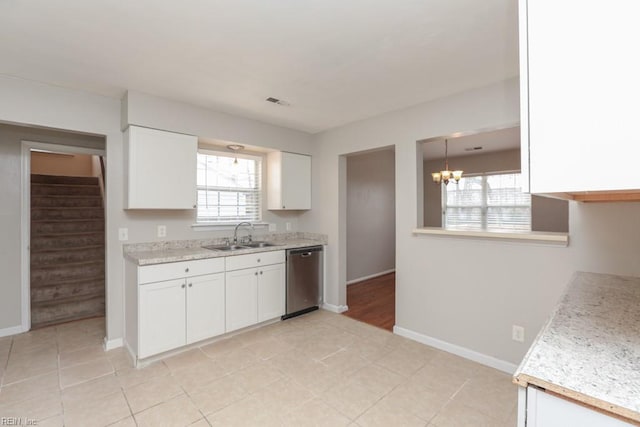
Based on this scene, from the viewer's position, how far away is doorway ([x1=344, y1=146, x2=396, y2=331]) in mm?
5293

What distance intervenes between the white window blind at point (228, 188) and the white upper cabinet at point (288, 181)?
8.4 inches

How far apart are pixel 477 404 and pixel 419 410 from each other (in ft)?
1.39

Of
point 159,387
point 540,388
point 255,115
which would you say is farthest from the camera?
point 255,115

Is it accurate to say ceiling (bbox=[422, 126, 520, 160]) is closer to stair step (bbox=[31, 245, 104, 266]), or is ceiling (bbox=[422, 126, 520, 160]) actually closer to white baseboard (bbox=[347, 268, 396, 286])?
white baseboard (bbox=[347, 268, 396, 286])

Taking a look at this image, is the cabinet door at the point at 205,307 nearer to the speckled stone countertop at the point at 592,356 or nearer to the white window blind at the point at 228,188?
the white window blind at the point at 228,188

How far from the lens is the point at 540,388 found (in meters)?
0.77

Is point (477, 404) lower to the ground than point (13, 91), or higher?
lower

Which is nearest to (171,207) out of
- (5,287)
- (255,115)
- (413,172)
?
(255,115)

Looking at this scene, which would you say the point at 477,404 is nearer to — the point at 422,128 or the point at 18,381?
the point at 422,128

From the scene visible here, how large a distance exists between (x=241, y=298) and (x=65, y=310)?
7.81 feet

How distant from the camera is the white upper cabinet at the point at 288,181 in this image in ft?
12.9

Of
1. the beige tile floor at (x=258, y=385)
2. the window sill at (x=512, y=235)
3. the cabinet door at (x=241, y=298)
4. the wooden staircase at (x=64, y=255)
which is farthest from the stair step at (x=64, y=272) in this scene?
the window sill at (x=512, y=235)

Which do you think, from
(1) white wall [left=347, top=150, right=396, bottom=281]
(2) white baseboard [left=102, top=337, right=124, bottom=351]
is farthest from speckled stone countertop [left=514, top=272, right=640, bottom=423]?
(1) white wall [left=347, top=150, right=396, bottom=281]

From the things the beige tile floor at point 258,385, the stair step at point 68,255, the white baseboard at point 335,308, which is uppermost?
the stair step at point 68,255
